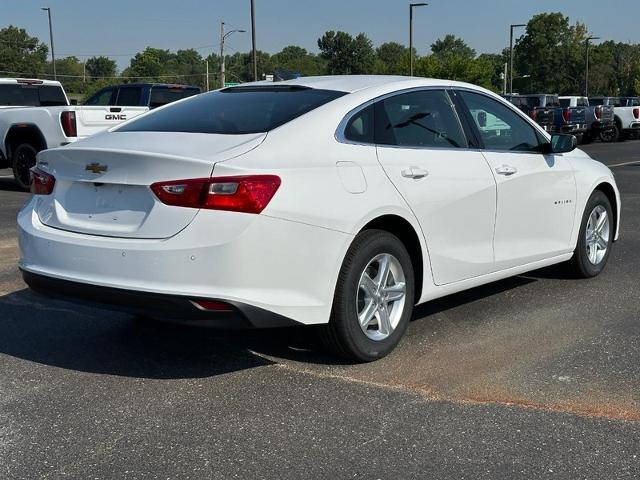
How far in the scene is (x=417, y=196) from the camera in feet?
15.3

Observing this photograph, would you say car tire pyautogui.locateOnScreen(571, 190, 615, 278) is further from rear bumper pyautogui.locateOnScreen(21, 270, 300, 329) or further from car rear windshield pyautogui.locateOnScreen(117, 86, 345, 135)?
rear bumper pyautogui.locateOnScreen(21, 270, 300, 329)

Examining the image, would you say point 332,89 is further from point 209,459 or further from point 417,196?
point 209,459

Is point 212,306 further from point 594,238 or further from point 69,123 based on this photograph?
point 69,123

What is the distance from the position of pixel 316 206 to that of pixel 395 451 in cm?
128

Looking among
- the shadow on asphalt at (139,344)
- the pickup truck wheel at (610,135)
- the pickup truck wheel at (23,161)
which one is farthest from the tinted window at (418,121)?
the pickup truck wheel at (610,135)

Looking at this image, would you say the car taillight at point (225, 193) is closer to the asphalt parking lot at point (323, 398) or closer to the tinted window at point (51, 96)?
the asphalt parking lot at point (323, 398)

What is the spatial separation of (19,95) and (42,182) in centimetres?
1259

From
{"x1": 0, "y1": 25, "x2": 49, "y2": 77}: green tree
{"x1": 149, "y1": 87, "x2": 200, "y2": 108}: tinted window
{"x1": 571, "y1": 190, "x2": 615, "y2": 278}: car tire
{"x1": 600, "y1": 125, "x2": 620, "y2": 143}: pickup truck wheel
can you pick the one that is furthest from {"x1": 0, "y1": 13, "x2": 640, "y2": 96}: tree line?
{"x1": 571, "y1": 190, "x2": 615, "y2": 278}: car tire

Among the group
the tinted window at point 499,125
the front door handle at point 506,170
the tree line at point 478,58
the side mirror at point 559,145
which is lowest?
the front door handle at point 506,170

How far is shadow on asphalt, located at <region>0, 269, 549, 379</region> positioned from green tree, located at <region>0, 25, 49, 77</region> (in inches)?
4140

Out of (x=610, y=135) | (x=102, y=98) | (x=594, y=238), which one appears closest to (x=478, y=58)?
(x=610, y=135)

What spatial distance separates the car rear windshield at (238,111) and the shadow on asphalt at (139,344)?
1.20m

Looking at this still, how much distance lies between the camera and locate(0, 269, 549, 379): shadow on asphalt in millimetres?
4531

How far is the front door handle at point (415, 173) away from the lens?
15.2ft
